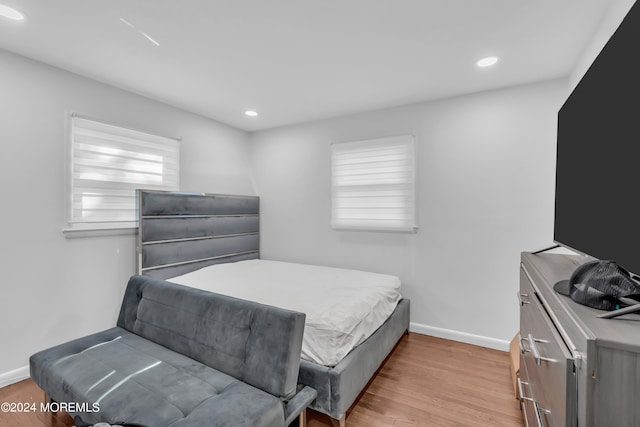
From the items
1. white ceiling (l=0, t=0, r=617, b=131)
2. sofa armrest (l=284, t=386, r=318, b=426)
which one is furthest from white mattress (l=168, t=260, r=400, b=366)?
white ceiling (l=0, t=0, r=617, b=131)

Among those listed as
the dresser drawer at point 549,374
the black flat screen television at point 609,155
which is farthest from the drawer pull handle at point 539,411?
the black flat screen television at point 609,155

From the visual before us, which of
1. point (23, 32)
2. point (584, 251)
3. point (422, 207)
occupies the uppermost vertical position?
point (23, 32)

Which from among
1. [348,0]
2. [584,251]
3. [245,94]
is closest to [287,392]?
[584,251]

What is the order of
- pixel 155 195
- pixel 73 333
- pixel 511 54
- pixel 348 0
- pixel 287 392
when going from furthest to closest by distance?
pixel 155 195 → pixel 73 333 → pixel 511 54 → pixel 348 0 → pixel 287 392

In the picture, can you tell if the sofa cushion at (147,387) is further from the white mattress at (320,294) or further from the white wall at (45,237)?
the white wall at (45,237)

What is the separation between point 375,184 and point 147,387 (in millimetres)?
2796

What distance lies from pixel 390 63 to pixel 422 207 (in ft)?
5.06

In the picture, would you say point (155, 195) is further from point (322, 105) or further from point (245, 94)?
point (322, 105)

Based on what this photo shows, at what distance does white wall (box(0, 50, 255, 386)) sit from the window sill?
0.04m

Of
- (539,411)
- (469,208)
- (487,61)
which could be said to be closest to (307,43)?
(487,61)

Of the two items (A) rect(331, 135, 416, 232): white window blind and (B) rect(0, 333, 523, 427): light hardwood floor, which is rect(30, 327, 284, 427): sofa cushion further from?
(A) rect(331, 135, 416, 232): white window blind

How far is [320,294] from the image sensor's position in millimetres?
2436

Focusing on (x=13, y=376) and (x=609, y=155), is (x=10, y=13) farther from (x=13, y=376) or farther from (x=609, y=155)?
(x=609, y=155)

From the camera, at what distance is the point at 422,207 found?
10.4 feet
